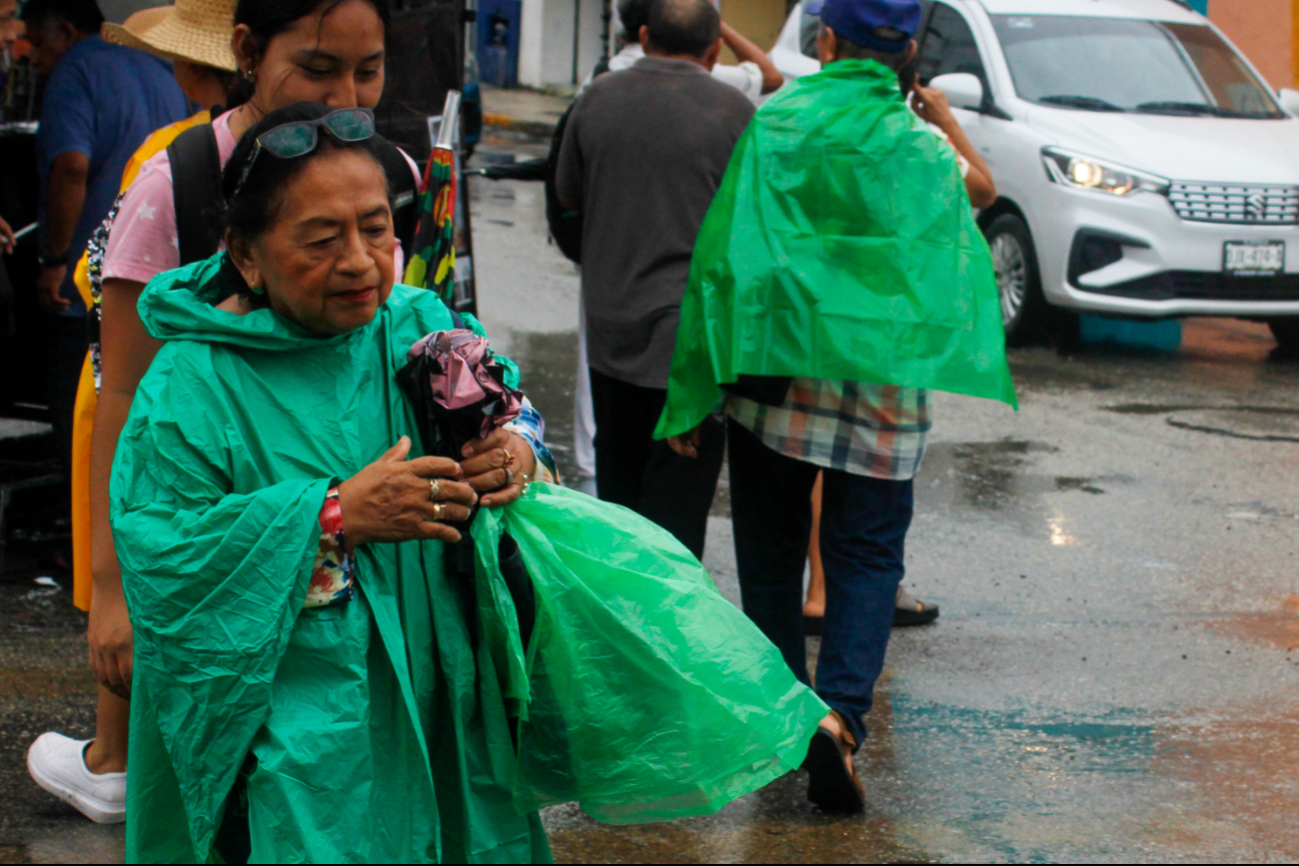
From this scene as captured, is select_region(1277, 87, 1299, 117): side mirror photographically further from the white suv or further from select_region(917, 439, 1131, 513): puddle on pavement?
select_region(917, 439, 1131, 513): puddle on pavement

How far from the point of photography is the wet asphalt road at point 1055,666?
3.52 metres

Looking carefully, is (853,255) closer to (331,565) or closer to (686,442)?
(686,442)

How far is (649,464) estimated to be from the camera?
14.0 feet

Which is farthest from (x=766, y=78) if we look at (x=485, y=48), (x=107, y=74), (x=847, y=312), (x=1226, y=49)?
(x=485, y=48)

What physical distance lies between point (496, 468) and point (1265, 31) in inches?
608

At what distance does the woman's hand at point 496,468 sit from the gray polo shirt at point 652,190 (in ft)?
6.70

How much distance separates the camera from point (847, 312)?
11.3ft

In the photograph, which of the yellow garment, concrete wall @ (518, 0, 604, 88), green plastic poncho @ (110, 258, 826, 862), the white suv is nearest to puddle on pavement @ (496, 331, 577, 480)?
the white suv

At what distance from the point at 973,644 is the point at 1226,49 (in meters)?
6.80

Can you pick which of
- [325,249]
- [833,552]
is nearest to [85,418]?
[325,249]

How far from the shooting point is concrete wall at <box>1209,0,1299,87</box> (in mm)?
15344

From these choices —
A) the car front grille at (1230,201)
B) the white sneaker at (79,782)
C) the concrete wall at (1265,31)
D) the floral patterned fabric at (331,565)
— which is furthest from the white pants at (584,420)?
the concrete wall at (1265,31)

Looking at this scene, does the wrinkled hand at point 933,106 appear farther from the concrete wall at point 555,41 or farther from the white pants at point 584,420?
the concrete wall at point 555,41

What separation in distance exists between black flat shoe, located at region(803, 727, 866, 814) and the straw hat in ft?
6.32
